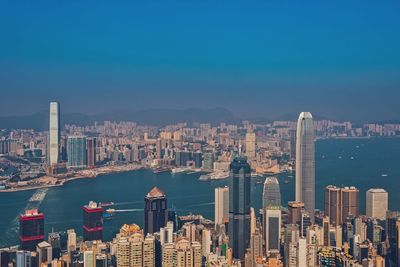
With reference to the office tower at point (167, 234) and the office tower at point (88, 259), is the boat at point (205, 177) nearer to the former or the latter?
the office tower at point (167, 234)

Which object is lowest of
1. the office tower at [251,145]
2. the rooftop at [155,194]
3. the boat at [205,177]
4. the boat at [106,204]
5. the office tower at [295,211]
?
the boat at [106,204]

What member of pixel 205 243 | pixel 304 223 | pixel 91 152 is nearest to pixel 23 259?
pixel 205 243

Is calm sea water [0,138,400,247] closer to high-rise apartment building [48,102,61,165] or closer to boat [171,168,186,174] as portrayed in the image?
boat [171,168,186,174]

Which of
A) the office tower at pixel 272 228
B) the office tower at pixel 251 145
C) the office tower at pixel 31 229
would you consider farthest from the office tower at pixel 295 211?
the office tower at pixel 31 229

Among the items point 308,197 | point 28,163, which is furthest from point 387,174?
point 28,163

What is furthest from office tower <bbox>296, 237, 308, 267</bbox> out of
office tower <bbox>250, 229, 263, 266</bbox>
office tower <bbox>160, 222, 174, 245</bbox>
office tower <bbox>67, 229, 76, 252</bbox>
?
office tower <bbox>67, 229, 76, 252</bbox>
